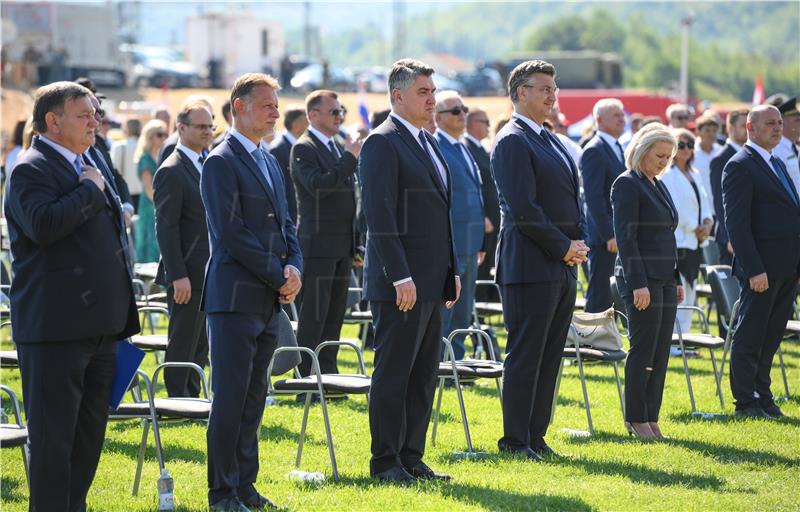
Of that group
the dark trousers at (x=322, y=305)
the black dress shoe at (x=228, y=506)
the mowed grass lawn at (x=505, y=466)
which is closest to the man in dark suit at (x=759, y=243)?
the mowed grass lawn at (x=505, y=466)

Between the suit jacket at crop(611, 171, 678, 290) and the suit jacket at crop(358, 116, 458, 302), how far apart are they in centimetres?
166

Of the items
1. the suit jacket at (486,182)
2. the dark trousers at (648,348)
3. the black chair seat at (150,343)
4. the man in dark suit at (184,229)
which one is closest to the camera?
the dark trousers at (648,348)

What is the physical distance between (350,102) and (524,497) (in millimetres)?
44887

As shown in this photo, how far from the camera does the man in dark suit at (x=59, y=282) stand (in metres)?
5.53

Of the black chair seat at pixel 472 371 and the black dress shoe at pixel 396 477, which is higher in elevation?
the black chair seat at pixel 472 371

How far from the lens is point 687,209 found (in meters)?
11.2

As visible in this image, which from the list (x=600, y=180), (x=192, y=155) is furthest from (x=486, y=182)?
(x=192, y=155)

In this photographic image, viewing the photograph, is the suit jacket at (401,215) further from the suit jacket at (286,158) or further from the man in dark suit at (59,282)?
the suit jacket at (286,158)

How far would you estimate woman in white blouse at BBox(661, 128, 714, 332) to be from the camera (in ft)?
36.6

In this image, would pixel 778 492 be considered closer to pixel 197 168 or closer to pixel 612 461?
pixel 612 461

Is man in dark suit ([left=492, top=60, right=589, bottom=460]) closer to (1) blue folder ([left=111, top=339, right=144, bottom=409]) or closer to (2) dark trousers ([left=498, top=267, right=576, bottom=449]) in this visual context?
(2) dark trousers ([left=498, top=267, right=576, bottom=449])

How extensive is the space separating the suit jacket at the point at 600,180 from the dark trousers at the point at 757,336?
73.0 inches

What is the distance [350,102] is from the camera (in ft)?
167

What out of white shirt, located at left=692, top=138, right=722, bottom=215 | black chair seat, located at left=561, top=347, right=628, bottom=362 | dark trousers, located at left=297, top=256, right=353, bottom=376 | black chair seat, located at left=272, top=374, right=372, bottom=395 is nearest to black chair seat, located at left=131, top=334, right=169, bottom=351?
dark trousers, located at left=297, top=256, right=353, bottom=376
